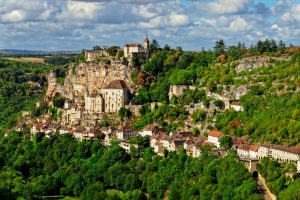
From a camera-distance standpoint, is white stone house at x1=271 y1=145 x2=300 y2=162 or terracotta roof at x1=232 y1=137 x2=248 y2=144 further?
terracotta roof at x1=232 y1=137 x2=248 y2=144

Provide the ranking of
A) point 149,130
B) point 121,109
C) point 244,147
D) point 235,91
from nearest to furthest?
point 244,147 → point 149,130 → point 235,91 → point 121,109

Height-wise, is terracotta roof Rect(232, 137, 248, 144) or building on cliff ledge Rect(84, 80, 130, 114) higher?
building on cliff ledge Rect(84, 80, 130, 114)

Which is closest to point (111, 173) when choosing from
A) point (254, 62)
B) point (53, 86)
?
point (254, 62)

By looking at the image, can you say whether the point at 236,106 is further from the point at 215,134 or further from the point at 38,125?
the point at 38,125

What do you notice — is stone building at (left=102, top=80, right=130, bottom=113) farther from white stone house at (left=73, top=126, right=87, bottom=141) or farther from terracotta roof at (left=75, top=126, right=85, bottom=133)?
white stone house at (left=73, top=126, right=87, bottom=141)

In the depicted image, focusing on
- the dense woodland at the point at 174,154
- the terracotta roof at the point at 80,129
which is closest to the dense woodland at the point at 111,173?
the dense woodland at the point at 174,154

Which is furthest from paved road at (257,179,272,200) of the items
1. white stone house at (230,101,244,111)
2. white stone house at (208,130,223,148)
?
white stone house at (230,101,244,111)
